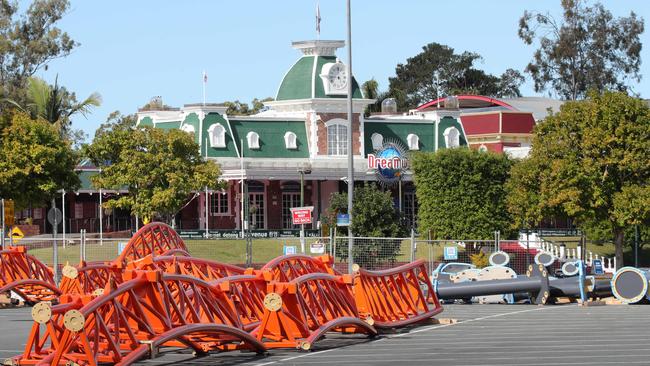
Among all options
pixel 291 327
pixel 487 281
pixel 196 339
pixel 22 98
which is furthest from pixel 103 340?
pixel 22 98

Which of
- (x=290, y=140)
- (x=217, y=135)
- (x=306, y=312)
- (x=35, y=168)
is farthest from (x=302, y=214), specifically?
(x=306, y=312)

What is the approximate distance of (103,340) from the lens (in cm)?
2191

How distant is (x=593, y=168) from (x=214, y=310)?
36553 millimetres

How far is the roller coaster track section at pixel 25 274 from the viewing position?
36250 millimetres

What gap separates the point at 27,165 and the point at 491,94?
78.0 m

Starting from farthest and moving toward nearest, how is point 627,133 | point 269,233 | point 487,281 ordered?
point 269,233
point 627,133
point 487,281

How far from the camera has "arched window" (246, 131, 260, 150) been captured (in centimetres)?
7644

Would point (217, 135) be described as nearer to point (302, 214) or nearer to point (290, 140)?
point (290, 140)

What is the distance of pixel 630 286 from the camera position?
36.6m

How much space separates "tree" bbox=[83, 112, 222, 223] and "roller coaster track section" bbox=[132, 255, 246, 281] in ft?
115

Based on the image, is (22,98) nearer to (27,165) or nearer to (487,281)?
(27,165)

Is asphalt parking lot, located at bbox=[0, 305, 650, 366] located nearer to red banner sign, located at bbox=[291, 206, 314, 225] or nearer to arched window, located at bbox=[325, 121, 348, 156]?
red banner sign, located at bbox=[291, 206, 314, 225]

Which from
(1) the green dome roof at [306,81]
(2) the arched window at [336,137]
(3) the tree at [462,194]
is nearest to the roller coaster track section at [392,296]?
(3) the tree at [462,194]

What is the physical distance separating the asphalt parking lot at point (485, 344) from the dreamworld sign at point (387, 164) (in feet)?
142
